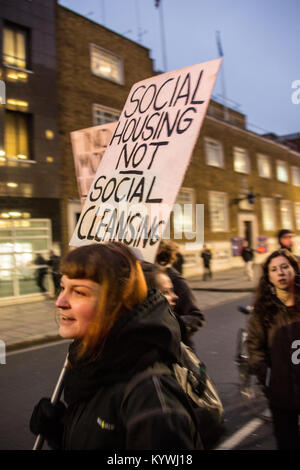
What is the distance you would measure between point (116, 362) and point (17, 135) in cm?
1336

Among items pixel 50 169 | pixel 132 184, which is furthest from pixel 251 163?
pixel 132 184

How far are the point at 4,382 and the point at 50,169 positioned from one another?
9616mm

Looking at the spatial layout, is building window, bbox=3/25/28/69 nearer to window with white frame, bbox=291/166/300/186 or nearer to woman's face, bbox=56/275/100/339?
woman's face, bbox=56/275/100/339

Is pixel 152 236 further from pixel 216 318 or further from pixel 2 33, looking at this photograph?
pixel 2 33

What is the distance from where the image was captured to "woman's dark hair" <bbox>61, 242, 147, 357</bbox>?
53.5 inches

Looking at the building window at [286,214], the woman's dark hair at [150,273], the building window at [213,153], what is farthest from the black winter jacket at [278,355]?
the building window at [286,214]

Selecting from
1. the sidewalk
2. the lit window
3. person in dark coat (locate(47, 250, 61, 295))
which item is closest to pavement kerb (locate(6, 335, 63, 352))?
the sidewalk

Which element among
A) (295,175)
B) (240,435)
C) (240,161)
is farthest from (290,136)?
(240,435)

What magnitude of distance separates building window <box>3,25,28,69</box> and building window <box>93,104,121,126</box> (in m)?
3.12

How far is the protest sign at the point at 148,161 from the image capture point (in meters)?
2.22

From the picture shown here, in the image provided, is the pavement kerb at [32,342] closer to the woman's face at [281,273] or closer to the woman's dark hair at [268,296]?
the woman's dark hair at [268,296]

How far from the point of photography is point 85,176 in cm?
352

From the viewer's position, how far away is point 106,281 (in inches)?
54.4

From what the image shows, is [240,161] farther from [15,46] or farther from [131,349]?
[131,349]
